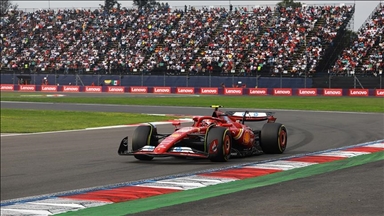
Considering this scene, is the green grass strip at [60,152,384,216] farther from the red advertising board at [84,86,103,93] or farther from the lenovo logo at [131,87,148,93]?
the red advertising board at [84,86,103,93]

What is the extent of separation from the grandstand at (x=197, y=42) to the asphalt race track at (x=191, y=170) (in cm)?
1109

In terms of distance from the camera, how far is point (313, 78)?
5144cm

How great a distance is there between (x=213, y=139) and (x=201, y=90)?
43.0 metres

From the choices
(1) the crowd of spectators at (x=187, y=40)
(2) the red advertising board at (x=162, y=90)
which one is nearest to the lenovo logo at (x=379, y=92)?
(1) the crowd of spectators at (x=187, y=40)

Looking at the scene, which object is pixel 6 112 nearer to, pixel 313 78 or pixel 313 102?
pixel 313 102

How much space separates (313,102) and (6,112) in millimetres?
17331

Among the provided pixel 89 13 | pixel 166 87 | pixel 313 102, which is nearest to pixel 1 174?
pixel 313 102

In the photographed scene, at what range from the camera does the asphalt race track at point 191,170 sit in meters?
8.91

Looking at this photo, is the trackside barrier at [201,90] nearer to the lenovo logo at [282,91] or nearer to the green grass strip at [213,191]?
the lenovo logo at [282,91]

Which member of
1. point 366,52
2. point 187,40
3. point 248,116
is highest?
point 187,40

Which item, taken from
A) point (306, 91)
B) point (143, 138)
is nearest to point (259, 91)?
point (306, 91)

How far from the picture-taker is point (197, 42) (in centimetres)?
3866

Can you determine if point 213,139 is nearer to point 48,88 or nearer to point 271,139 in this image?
point 271,139

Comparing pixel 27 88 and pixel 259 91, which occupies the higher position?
pixel 259 91
